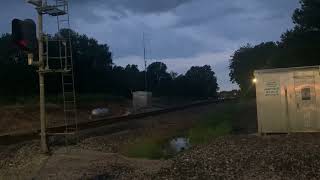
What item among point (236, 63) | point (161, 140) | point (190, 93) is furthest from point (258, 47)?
point (161, 140)

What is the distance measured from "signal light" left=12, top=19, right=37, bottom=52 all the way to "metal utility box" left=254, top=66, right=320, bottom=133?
38.5 ft

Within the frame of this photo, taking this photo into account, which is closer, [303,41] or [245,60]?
[303,41]

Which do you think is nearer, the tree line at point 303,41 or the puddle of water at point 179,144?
the puddle of water at point 179,144

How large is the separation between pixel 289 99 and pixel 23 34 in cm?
1243

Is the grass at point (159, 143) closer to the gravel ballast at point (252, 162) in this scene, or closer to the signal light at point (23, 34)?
the gravel ballast at point (252, 162)

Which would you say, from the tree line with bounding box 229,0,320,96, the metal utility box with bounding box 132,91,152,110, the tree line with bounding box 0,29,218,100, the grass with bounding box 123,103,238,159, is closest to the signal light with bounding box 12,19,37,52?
the grass with bounding box 123,103,238,159

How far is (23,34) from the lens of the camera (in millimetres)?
13844

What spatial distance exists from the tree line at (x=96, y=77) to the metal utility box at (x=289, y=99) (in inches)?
321

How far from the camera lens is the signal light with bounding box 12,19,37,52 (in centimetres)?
1374

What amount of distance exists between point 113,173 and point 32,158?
14.2ft

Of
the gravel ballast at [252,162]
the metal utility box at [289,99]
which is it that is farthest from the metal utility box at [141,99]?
the gravel ballast at [252,162]

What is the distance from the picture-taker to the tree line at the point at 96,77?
67.2 m

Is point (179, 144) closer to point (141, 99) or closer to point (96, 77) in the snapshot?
point (141, 99)

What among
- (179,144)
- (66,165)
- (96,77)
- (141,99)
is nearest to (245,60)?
(96,77)
